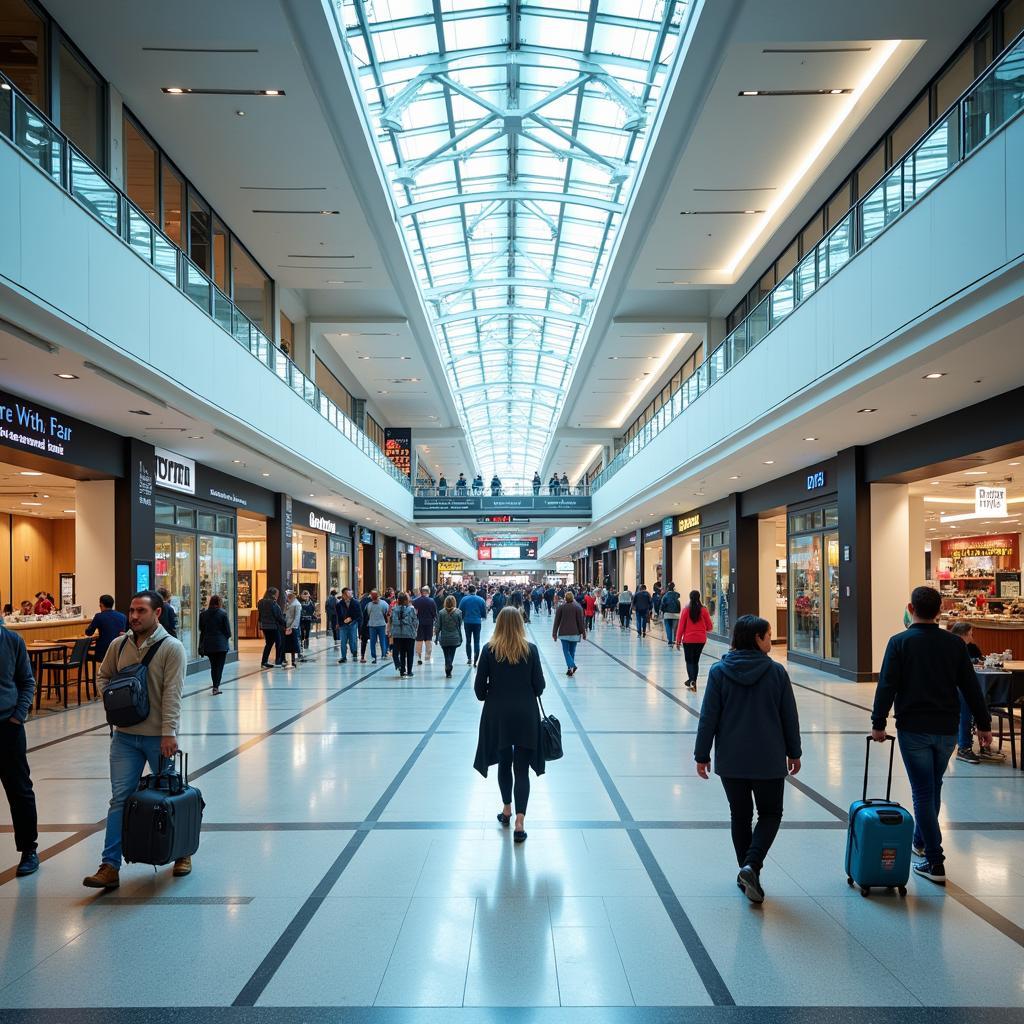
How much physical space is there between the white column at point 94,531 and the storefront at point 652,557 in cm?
2279

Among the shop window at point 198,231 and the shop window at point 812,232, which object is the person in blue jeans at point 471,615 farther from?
the shop window at point 812,232

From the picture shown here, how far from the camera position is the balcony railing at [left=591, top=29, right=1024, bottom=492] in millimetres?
7410

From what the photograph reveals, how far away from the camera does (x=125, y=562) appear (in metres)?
14.4

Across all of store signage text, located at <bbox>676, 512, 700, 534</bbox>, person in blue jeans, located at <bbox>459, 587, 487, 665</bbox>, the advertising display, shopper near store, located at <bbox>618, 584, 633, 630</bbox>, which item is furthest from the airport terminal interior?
the advertising display

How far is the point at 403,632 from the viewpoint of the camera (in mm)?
15969

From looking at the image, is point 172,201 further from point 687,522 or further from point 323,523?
point 687,522

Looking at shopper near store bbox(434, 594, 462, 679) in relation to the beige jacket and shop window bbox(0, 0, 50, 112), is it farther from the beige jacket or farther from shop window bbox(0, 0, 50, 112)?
the beige jacket

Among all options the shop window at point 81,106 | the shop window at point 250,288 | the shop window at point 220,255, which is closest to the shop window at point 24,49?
the shop window at point 81,106

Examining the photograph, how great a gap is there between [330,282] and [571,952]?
55.6ft


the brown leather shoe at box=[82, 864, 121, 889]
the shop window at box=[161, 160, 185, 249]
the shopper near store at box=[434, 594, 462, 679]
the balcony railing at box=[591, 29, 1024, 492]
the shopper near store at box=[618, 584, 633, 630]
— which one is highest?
the shop window at box=[161, 160, 185, 249]

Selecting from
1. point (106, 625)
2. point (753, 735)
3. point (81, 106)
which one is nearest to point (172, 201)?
point (81, 106)

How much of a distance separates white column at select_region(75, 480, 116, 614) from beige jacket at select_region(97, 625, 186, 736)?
32.6 feet

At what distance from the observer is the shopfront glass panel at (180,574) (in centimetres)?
1622

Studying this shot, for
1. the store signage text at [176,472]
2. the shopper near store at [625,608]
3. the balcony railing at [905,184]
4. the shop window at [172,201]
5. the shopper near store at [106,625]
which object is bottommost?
the shopper near store at [625,608]
